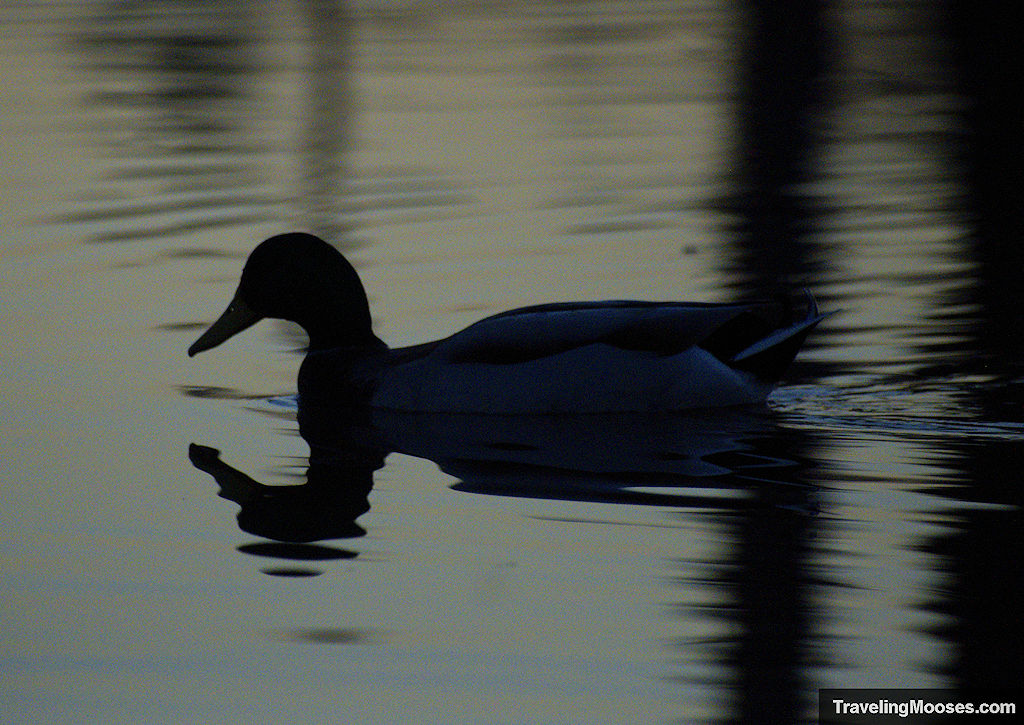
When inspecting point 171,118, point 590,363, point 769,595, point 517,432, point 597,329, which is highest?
point 171,118

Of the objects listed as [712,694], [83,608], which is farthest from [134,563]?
[712,694]

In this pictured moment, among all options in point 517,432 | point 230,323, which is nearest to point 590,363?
point 517,432

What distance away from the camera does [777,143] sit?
1593cm

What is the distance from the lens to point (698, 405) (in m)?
8.21

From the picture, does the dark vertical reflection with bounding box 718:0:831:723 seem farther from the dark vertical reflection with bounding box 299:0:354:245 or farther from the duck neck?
the dark vertical reflection with bounding box 299:0:354:245

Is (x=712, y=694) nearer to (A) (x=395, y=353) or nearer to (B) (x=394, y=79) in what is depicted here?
(A) (x=395, y=353)

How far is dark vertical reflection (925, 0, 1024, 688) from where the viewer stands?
5.12 meters

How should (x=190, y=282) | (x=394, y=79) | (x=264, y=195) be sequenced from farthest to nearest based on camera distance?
(x=394, y=79), (x=264, y=195), (x=190, y=282)

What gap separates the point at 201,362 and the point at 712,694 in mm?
4808

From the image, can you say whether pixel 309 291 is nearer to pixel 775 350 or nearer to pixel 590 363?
pixel 590 363

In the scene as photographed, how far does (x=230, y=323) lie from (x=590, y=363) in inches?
70.2

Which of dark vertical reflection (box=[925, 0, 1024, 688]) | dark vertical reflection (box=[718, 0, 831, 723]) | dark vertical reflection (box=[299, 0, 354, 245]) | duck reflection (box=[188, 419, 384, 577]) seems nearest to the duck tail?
dark vertical reflection (box=[718, 0, 831, 723])

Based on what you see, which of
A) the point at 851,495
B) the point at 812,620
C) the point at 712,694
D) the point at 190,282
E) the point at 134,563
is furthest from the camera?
the point at 190,282

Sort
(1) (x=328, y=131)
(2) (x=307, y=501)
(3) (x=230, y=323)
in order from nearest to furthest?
(2) (x=307, y=501) → (3) (x=230, y=323) → (1) (x=328, y=131)
